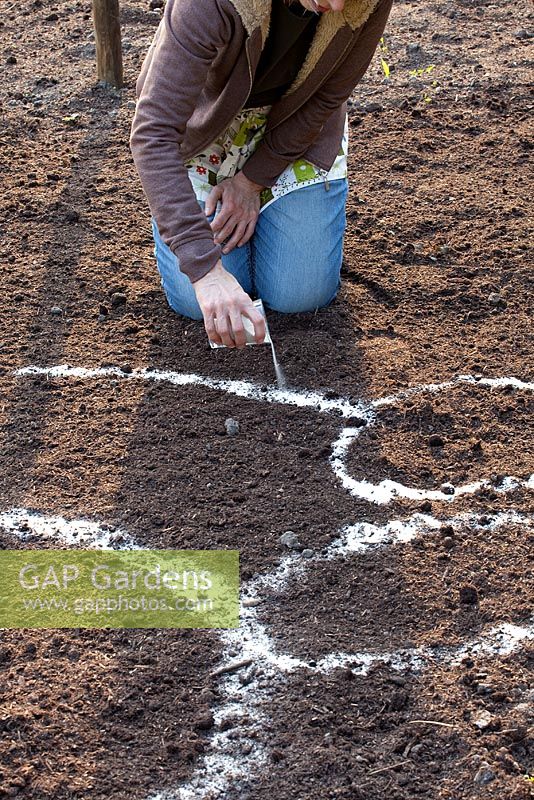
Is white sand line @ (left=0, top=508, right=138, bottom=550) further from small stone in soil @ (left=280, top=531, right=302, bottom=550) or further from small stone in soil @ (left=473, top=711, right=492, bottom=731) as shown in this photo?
small stone in soil @ (left=473, top=711, right=492, bottom=731)

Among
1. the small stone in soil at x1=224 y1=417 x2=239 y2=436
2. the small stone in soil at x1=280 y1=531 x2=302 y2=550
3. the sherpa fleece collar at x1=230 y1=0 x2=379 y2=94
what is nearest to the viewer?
the small stone in soil at x1=280 y1=531 x2=302 y2=550

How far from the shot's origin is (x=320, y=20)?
134 inches

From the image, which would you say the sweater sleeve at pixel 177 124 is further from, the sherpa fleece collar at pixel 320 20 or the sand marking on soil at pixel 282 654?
the sand marking on soil at pixel 282 654

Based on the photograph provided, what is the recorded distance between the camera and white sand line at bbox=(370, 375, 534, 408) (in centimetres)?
363

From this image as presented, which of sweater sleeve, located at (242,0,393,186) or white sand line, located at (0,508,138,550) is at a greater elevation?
sweater sleeve, located at (242,0,393,186)

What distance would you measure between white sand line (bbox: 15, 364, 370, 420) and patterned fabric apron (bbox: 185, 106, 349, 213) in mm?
711

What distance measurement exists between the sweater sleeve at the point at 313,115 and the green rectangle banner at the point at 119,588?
5.10 ft

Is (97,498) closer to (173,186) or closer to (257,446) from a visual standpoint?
(257,446)

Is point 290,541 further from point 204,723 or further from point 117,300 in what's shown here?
point 117,300

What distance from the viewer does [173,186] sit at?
10.2 ft

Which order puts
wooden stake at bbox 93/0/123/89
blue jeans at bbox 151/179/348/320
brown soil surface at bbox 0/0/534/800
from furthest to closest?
wooden stake at bbox 93/0/123/89 → blue jeans at bbox 151/179/348/320 → brown soil surface at bbox 0/0/534/800

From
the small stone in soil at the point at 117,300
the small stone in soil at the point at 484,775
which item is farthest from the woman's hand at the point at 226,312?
the small stone in soil at the point at 484,775

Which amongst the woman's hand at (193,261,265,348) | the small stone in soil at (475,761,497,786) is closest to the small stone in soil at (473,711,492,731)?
the small stone in soil at (475,761,497,786)

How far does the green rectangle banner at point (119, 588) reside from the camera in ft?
9.23
